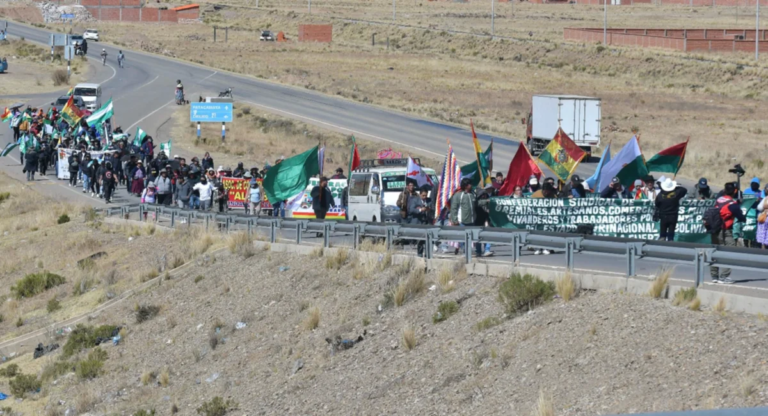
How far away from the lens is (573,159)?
2133 centimetres

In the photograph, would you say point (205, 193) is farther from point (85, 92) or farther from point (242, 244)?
point (85, 92)

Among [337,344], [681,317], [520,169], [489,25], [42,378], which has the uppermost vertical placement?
[489,25]

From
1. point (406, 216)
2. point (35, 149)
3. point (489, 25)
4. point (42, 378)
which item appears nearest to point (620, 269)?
point (406, 216)

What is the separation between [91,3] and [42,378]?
335 feet

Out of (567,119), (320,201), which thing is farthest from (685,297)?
(567,119)

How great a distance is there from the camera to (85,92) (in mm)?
54062

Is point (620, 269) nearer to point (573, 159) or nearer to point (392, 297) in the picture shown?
point (392, 297)

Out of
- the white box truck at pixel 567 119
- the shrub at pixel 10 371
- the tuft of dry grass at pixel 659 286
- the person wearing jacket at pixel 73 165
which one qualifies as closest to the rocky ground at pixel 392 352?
the tuft of dry grass at pixel 659 286

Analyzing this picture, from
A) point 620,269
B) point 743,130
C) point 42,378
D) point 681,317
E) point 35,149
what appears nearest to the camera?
point 681,317

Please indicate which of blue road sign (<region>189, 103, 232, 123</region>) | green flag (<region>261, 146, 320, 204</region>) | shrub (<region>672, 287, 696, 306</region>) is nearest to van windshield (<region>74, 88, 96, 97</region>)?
blue road sign (<region>189, 103, 232, 123</region>)

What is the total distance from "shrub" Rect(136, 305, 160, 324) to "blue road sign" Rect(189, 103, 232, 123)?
24.6 m

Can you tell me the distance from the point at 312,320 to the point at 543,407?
7.11m

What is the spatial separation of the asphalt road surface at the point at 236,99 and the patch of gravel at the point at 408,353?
16290 mm

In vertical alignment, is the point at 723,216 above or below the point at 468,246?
Result: above
